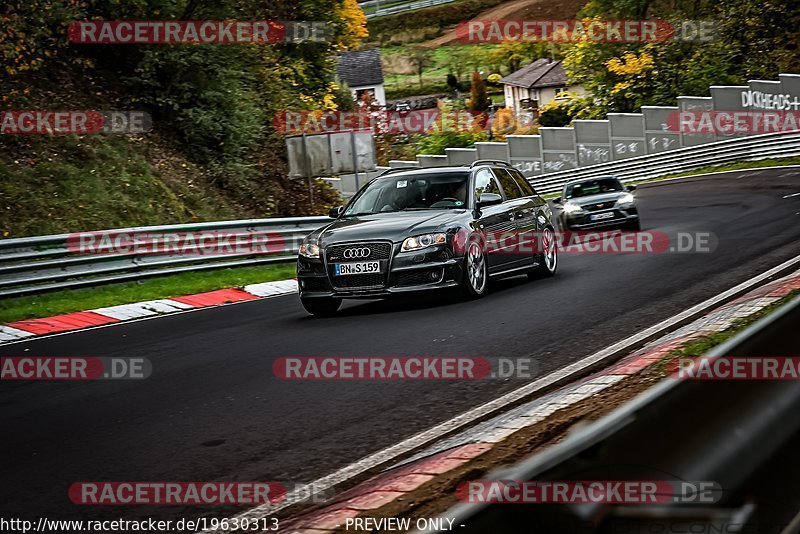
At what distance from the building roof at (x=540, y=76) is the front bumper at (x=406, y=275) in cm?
8132

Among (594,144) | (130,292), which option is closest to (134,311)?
(130,292)

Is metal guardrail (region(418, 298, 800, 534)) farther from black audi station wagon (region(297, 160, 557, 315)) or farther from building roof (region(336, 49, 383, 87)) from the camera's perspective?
building roof (region(336, 49, 383, 87))

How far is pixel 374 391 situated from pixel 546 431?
1.99 m

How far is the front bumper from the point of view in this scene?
11.6 meters

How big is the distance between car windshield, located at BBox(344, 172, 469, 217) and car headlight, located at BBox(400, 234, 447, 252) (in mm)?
1057

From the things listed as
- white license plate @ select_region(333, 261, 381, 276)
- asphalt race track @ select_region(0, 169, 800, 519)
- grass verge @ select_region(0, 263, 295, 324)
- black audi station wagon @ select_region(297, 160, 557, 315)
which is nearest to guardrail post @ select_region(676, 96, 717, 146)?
grass verge @ select_region(0, 263, 295, 324)

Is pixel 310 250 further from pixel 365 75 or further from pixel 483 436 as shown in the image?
pixel 365 75

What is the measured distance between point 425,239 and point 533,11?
135 metres

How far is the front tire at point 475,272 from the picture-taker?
12.1 metres

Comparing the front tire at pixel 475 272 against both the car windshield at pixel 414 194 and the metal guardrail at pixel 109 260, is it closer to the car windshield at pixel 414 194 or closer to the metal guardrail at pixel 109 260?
the car windshield at pixel 414 194

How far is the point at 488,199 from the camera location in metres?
12.7

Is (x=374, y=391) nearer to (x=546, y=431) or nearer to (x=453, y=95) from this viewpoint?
(x=546, y=431)

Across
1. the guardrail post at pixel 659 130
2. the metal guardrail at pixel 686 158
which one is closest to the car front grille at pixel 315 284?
the metal guardrail at pixel 686 158

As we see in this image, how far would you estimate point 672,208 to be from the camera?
90.7 ft
